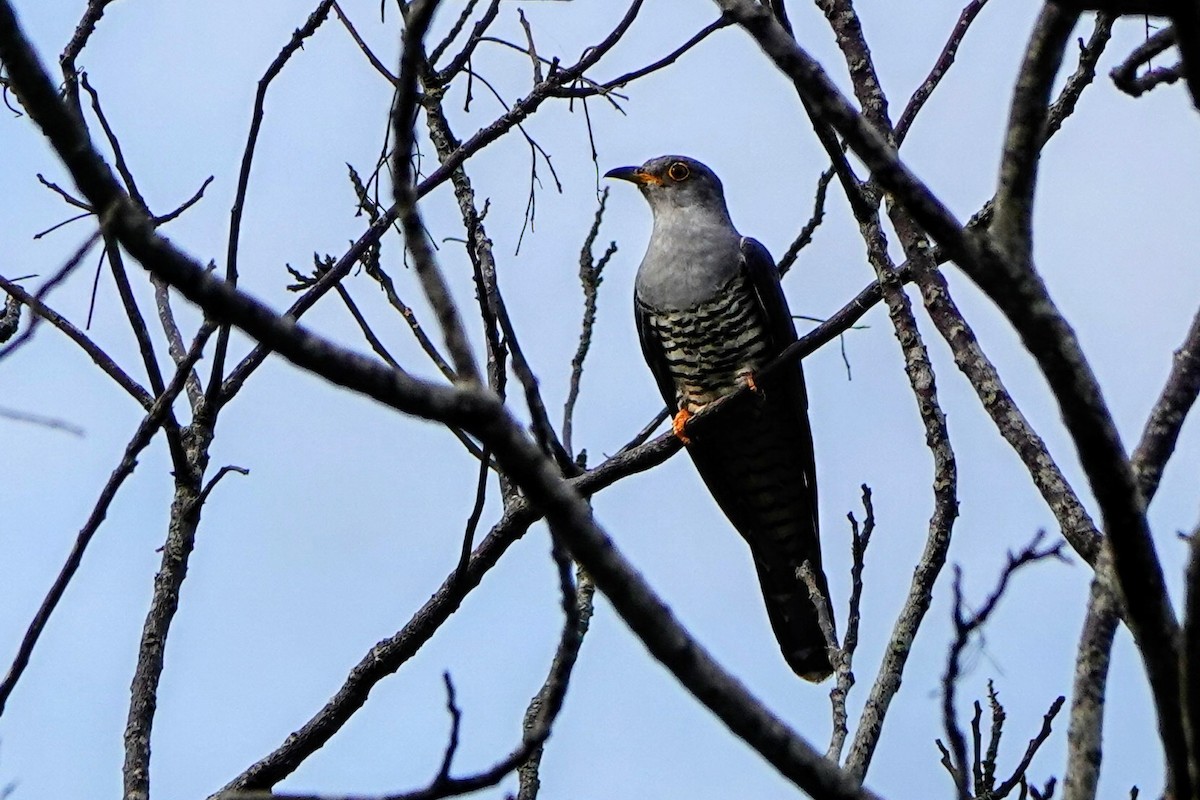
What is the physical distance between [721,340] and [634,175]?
128 cm

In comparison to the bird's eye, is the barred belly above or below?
below

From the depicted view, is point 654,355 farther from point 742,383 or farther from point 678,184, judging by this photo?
point 678,184

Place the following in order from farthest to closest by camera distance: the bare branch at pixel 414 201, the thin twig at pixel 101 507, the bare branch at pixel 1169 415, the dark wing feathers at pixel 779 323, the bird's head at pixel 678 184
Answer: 1. the bird's head at pixel 678 184
2. the dark wing feathers at pixel 779 323
3. the thin twig at pixel 101 507
4. the bare branch at pixel 1169 415
5. the bare branch at pixel 414 201

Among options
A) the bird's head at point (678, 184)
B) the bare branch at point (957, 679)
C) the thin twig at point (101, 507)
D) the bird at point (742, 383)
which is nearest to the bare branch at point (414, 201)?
the bare branch at point (957, 679)

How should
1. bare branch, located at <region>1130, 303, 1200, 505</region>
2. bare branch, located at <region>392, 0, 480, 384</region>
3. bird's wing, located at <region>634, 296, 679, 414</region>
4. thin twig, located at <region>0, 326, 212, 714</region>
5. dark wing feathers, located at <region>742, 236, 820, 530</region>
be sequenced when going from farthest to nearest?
bird's wing, located at <region>634, 296, 679, 414</region> → dark wing feathers, located at <region>742, 236, 820, 530</region> → thin twig, located at <region>0, 326, 212, 714</region> → bare branch, located at <region>1130, 303, 1200, 505</region> → bare branch, located at <region>392, 0, 480, 384</region>

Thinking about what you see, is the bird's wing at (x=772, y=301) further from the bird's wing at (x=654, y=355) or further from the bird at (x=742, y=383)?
the bird's wing at (x=654, y=355)

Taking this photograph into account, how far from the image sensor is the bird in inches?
248

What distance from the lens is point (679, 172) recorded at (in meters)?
7.03

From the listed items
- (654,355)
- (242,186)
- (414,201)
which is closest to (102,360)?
(242,186)

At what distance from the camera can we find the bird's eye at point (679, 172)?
702 centimetres

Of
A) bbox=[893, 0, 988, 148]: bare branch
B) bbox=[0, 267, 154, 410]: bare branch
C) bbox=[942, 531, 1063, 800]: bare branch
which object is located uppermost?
bbox=[893, 0, 988, 148]: bare branch

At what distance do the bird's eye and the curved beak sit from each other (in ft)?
0.23

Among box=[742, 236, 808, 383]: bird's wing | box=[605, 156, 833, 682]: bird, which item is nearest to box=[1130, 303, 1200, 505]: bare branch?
box=[605, 156, 833, 682]: bird

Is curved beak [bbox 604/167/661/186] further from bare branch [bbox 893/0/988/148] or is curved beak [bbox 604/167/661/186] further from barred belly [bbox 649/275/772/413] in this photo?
bare branch [bbox 893/0/988/148]
